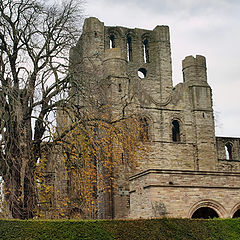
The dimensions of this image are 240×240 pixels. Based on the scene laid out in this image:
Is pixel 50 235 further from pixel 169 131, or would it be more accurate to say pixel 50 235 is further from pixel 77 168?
pixel 169 131

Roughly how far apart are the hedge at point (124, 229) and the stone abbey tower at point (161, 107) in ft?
19.0

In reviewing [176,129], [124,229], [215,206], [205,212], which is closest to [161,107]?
[176,129]

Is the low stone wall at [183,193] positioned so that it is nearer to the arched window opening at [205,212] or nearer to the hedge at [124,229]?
the arched window opening at [205,212]

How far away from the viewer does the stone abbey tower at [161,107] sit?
25.7 meters

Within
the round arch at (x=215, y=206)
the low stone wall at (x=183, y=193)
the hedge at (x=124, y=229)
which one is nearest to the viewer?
→ the hedge at (x=124, y=229)

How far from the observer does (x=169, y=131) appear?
99.7ft

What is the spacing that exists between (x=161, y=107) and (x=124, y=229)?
16809 mm

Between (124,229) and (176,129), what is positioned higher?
(176,129)

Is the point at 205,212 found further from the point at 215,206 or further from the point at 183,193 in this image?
the point at 183,193

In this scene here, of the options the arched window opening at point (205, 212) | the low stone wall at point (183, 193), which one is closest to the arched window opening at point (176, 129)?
the arched window opening at point (205, 212)

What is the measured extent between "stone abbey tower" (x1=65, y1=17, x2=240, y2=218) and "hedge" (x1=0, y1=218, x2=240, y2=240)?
228 inches

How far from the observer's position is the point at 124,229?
48.3 feet

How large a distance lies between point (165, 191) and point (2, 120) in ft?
30.8

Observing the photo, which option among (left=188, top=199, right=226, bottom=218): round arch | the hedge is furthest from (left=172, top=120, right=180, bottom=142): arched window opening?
the hedge
